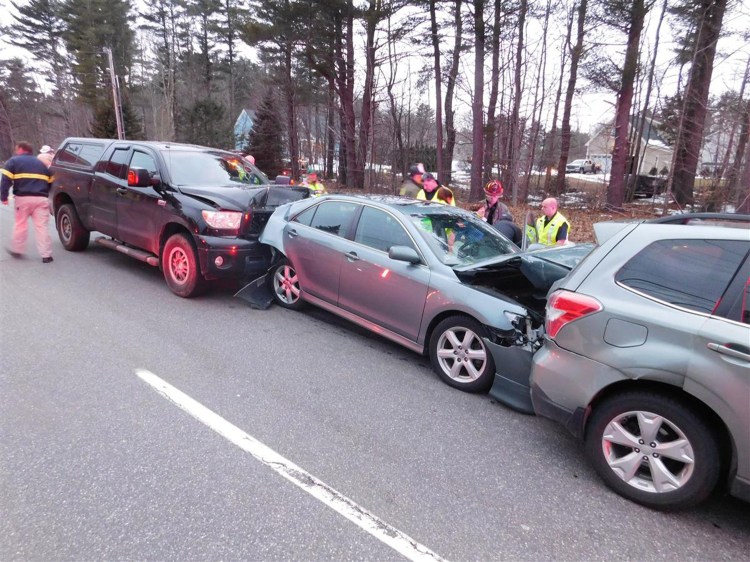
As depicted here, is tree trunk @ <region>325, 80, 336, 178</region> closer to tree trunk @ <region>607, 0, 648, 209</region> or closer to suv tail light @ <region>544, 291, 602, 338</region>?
tree trunk @ <region>607, 0, 648, 209</region>

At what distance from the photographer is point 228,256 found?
5.64m

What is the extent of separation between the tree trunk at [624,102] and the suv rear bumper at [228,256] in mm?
13593

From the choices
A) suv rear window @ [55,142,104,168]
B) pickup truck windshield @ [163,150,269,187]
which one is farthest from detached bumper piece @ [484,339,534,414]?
suv rear window @ [55,142,104,168]

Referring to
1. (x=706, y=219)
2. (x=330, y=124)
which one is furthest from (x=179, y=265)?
(x=330, y=124)

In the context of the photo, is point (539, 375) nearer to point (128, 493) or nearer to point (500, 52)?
point (128, 493)

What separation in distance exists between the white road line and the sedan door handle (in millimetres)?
1733

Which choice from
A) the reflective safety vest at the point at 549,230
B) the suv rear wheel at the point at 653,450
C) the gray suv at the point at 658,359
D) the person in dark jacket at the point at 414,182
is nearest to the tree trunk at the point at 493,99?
the person in dark jacket at the point at 414,182

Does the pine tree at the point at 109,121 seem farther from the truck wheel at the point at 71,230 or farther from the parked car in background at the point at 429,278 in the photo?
the parked car in background at the point at 429,278

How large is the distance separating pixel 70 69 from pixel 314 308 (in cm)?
4194

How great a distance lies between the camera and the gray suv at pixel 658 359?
7.70 feet

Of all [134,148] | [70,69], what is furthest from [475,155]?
[70,69]

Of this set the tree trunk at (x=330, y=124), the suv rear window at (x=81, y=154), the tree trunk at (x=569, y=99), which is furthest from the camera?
the tree trunk at (x=330, y=124)

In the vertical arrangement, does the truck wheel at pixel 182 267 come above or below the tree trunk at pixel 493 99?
below

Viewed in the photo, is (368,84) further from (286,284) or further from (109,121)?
(109,121)
